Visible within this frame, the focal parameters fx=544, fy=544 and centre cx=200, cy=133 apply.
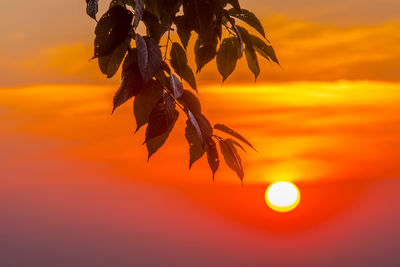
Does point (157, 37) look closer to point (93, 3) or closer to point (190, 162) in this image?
point (93, 3)

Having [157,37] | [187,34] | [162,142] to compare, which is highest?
[187,34]

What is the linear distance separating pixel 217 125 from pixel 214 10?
53 cm

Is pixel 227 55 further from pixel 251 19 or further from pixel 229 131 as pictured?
pixel 229 131

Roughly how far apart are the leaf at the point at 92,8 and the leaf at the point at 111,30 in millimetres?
171

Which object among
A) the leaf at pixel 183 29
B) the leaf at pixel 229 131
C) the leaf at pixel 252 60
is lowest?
the leaf at pixel 229 131

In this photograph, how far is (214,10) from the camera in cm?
230

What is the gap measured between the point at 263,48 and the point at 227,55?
0.62 feet

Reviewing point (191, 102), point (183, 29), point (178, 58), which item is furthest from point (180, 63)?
point (191, 102)

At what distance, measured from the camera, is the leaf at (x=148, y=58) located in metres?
1.87

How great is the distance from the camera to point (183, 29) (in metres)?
2.45

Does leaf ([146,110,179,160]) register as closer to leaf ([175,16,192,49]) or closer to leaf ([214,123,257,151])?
leaf ([214,123,257,151])

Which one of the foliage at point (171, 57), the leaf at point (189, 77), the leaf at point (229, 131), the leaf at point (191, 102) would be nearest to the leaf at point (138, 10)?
the foliage at point (171, 57)

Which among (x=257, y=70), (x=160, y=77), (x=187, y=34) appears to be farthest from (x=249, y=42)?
(x=160, y=77)

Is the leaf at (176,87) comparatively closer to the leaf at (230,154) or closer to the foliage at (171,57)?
the foliage at (171,57)
